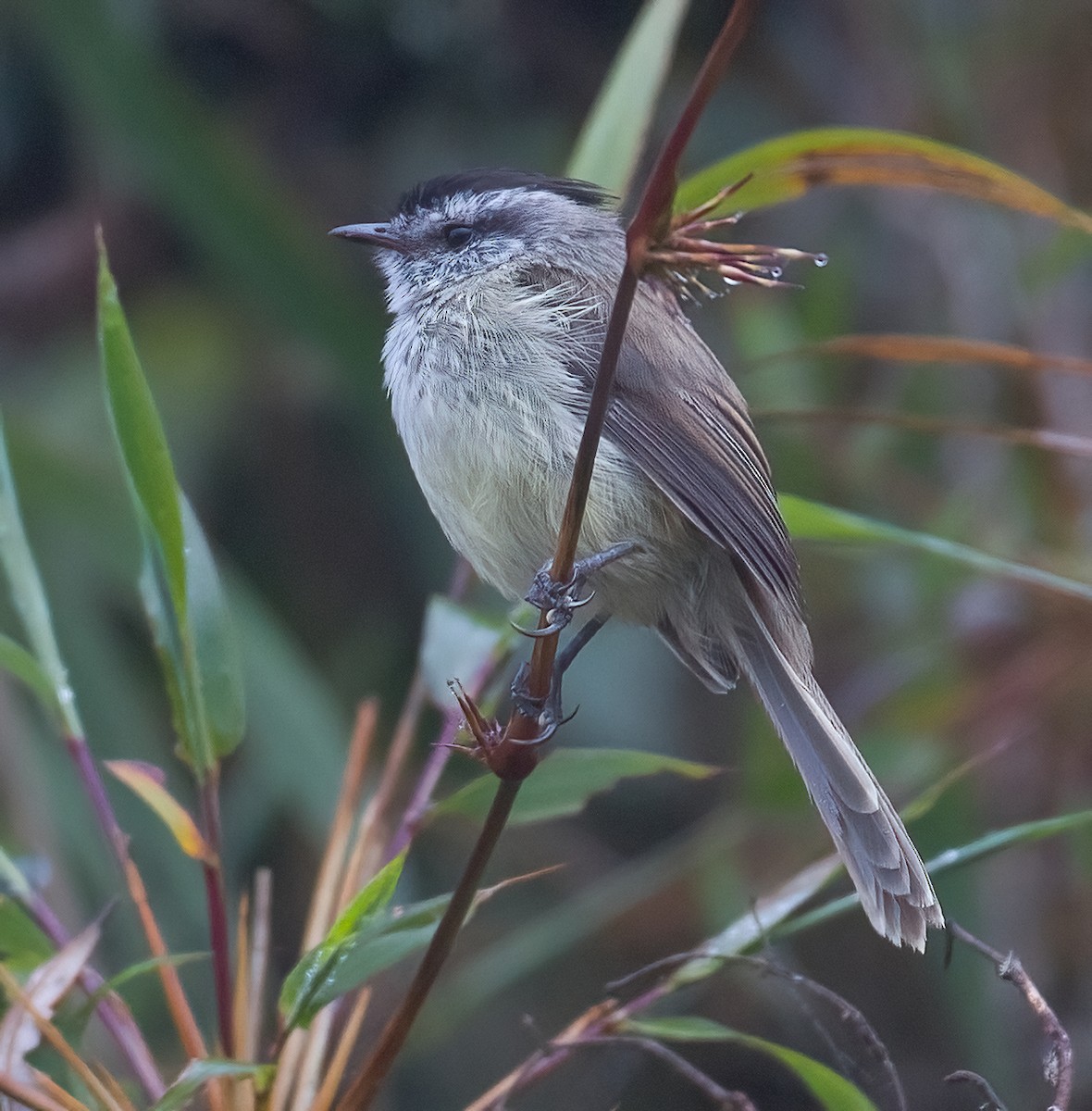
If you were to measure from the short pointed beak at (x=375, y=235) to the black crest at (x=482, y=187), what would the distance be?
0.32 ft

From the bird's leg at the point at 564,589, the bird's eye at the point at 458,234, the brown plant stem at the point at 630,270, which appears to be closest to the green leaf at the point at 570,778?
the bird's leg at the point at 564,589

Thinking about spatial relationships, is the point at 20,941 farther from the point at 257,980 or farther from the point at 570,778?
the point at 570,778

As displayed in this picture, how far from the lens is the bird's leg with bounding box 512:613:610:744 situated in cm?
169

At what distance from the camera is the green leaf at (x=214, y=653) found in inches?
78.3

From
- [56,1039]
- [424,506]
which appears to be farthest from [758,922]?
[424,506]

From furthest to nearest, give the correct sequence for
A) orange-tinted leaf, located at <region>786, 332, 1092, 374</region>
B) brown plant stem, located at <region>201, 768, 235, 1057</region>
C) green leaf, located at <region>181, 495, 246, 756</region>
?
orange-tinted leaf, located at <region>786, 332, 1092, 374</region>, green leaf, located at <region>181, 495, 246, 756</region>, brown plant stem, located at <region>201, 768, 235, 1057</region>

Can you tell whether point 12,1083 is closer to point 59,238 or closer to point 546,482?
point 546,482

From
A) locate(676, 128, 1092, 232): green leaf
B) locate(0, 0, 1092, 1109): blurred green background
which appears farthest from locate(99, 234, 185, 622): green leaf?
locate(0, 0, 1092, 1109): blurred green background

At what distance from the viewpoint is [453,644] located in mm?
2389

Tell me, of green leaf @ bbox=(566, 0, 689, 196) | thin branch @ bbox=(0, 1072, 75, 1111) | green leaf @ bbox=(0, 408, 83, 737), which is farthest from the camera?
green leaf @ bbox=(566, 0, 689, 196)

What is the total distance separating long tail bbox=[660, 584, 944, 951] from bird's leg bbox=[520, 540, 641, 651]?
28 cm

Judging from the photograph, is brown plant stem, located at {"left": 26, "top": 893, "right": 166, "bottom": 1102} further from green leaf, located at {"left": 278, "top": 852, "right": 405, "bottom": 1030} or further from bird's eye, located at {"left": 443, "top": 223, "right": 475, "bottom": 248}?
bird's eye, located at {"left": 443, "top": 223, "right": 475, "bottom": 248}

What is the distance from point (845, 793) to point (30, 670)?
4.04 ft

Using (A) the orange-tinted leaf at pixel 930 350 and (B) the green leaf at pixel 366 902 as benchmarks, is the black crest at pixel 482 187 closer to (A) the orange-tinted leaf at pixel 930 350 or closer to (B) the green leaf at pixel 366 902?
(A) the orange-tinted leaf at pixel 930 350
